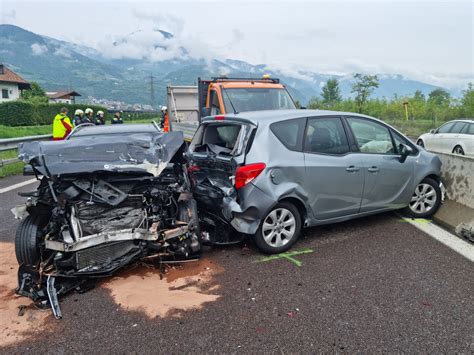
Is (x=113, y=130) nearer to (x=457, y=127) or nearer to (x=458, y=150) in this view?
(x=458, y=150)

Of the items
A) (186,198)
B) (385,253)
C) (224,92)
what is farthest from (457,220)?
(224,92)

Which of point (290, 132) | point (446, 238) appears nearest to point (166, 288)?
point (290, 132)

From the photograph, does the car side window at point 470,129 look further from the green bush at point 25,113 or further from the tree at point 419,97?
the green bush at point 25,113

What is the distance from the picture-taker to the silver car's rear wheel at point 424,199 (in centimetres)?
572

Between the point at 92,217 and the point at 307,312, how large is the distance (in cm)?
241

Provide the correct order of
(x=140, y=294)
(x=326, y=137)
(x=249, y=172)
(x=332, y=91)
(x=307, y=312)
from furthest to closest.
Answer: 1. (x=332, y=91)
2. (x=326, y=137)
3. (x=249, y=172)
4. (x=140, y=294)
5. (x=307, y=312)

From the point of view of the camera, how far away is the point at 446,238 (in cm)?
502

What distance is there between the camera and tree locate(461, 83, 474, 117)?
22.9 meters

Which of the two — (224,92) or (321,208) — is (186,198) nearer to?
(321,208)

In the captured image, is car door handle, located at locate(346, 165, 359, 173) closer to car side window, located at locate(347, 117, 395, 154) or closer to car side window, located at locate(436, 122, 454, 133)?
car side window, located at locate(347, 117, 395, 154)

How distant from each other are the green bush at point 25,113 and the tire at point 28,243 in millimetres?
33623

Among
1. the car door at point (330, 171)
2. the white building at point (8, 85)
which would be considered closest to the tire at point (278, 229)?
the car door at point (330, 171)

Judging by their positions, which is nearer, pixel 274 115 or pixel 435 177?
pixel 274 115

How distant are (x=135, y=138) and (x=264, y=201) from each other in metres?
1.79
